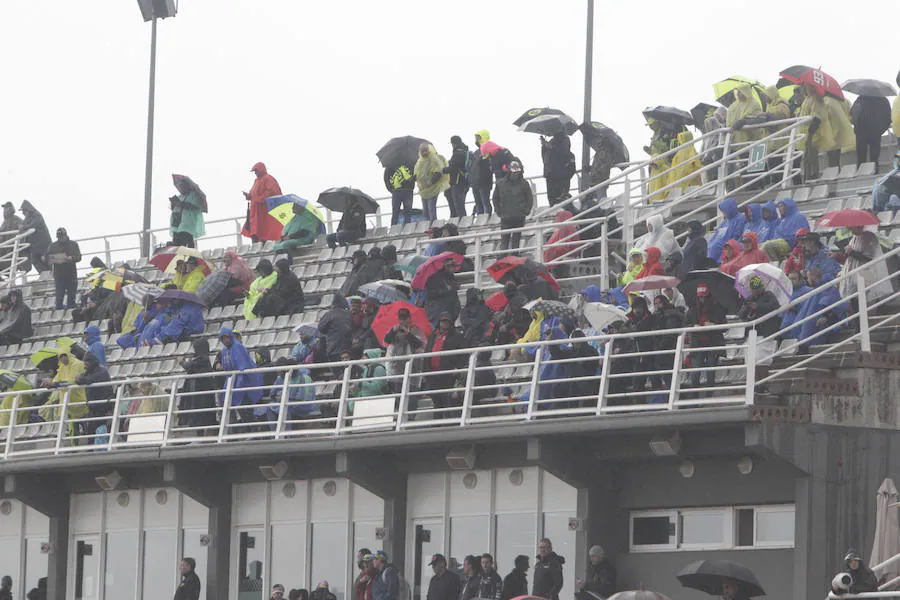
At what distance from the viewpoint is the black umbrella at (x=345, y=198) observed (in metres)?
33.8

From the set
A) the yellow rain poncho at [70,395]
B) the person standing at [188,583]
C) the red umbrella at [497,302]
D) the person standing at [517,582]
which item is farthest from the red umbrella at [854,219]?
the yellow rain poncho at [70,395]

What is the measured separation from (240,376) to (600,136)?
699 centimetres

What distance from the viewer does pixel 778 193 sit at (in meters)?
28.7

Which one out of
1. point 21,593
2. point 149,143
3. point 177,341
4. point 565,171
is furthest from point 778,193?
point 149,143

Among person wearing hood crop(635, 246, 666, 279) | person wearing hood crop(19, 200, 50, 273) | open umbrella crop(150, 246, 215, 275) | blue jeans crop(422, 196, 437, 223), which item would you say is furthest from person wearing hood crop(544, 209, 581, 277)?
person wearing hood crop(19, 200, 50, 273)

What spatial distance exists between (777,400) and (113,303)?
1414 centimetres

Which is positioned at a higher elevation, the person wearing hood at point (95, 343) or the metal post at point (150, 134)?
the metal post at point (150, 134)

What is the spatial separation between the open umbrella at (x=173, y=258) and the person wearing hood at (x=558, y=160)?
18.2 feet

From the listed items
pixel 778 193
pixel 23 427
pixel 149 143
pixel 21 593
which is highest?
pixel 149 143

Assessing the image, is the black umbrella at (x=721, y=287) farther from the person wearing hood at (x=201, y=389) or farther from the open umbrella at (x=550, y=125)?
the open umbrella at (x=550, y=125)

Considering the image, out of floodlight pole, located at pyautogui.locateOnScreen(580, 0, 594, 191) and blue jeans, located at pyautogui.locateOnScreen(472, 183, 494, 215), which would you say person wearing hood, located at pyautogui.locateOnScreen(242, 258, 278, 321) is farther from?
floodlight pole, located at pyautogui.locateOnScreen(580, 0, 594, 191)

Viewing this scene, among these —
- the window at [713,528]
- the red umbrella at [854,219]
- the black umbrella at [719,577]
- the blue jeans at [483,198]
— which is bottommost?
the black umbrella at [719,577]

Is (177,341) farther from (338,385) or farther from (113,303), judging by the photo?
(338,385)

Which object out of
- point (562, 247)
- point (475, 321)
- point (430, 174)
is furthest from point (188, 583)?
point (430, 174)
